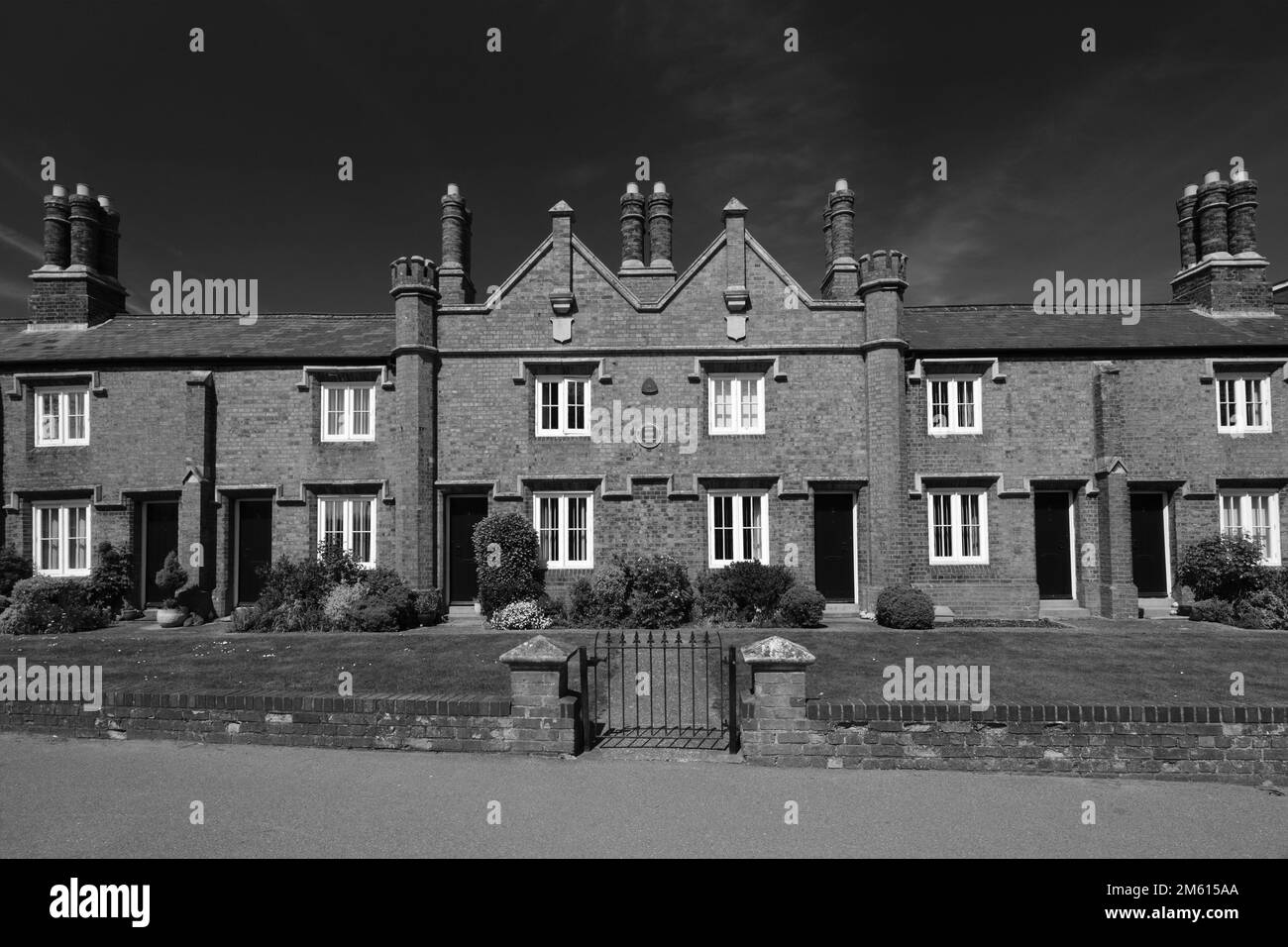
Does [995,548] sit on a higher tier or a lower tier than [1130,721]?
higher

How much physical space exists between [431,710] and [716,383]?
39.2 ft

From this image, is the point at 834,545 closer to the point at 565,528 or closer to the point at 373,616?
the point at 565,528

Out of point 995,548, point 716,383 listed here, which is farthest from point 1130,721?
point 716,383

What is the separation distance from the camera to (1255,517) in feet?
56.4

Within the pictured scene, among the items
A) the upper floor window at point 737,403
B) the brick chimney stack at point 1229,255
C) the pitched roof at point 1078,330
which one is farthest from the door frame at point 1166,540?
the upper floor window at point 737,403

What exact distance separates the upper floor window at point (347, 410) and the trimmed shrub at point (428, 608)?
4.64 m

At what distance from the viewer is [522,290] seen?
694 inches

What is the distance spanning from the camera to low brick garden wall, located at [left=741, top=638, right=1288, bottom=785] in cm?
687

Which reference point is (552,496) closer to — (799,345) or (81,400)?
(799,345)

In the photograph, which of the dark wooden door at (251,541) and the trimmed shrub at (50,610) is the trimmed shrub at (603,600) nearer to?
the dark wooden door at (251,541)

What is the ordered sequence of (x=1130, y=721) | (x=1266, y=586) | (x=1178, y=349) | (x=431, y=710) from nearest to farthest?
(x=1130, y=721)
(x=431, y=710)
(x=1266, y=586)
(x=1178, y=349)

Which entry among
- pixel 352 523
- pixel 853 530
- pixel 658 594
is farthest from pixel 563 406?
pixel 853 530

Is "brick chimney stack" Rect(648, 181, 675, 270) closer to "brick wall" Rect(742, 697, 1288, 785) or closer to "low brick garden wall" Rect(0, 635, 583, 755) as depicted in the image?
"low brick garden wall" Rect(0, 635, 583, 755)
